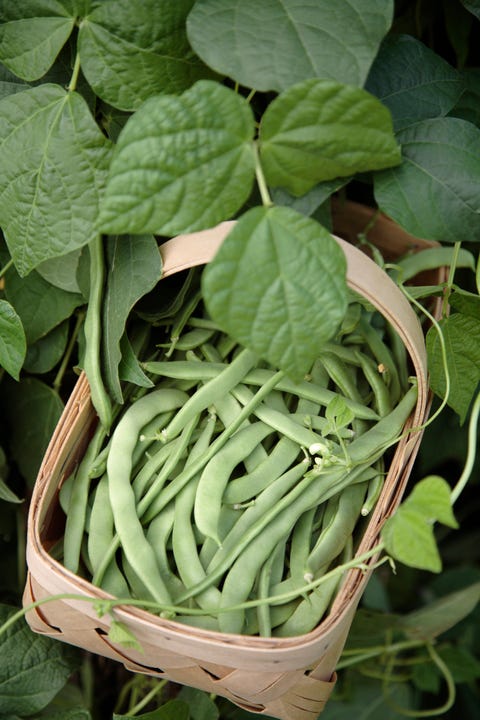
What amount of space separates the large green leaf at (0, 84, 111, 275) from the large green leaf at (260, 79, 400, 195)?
165mm

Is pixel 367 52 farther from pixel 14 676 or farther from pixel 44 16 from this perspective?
pixel 14 676

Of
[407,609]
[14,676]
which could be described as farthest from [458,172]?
[407,609]

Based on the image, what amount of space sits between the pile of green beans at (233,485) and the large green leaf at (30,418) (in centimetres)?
17

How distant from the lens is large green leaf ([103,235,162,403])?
2.31 feet

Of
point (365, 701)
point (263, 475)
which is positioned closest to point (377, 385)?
point (263, 475)

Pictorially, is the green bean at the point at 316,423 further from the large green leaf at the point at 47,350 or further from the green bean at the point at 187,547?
the large green leaf at the point at 47,350

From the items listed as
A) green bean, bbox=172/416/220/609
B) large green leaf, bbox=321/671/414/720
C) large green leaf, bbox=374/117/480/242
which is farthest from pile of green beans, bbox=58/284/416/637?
large green leaf, bbox=321/671/414/720

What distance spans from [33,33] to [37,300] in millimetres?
288

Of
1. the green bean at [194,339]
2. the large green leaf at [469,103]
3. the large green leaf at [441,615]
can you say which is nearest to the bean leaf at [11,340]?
the green bean at [194,339]

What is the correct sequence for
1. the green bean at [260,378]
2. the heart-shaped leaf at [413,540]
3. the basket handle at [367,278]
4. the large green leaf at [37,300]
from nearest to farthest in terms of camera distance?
1. the heart-shaped leaf at [413,540]
2. the basket handle at [367,278]
3. the green bean at [260,378]
4. the large green leaf at [37,300]

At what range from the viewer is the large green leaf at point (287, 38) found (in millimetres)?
592

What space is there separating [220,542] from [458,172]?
414 millimetres

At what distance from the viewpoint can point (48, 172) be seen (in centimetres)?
69

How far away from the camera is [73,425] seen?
0.73m
